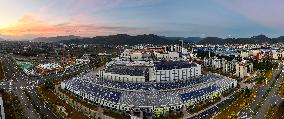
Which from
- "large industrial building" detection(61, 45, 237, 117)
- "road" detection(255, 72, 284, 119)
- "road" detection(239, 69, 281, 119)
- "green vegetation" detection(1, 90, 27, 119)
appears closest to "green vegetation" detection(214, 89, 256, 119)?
"road" detection(239, 69, 281, 119)

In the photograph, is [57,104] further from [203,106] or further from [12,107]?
[203,106]

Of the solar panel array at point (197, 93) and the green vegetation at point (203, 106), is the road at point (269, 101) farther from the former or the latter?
the solar panel array at point (197, 93)

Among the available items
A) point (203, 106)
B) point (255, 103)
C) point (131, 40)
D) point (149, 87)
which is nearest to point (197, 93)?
point (203, 106)

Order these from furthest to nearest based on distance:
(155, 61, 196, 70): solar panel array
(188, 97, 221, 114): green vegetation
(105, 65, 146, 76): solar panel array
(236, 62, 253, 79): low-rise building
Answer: (236, 62, 253, 79): low-rise building → (155, 61, 196, 70): solar panel array → (105, 65, 146, 76): solar panel array → (188, 97, 221, 114): green vegetation

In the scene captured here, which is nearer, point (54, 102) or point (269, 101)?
point (269, 101)

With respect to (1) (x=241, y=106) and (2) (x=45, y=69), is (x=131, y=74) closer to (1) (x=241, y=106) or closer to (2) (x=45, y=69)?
(1) (x=241, y=106)

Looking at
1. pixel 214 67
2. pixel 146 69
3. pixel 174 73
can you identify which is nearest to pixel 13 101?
pixel 146 69

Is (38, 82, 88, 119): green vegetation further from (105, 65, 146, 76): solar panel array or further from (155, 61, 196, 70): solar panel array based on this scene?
(155, 61, 196, 70): solar panel array

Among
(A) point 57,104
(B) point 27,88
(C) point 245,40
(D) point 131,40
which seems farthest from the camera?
(C) point 245,40

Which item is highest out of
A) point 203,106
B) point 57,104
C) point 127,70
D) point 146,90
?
point 127,70
